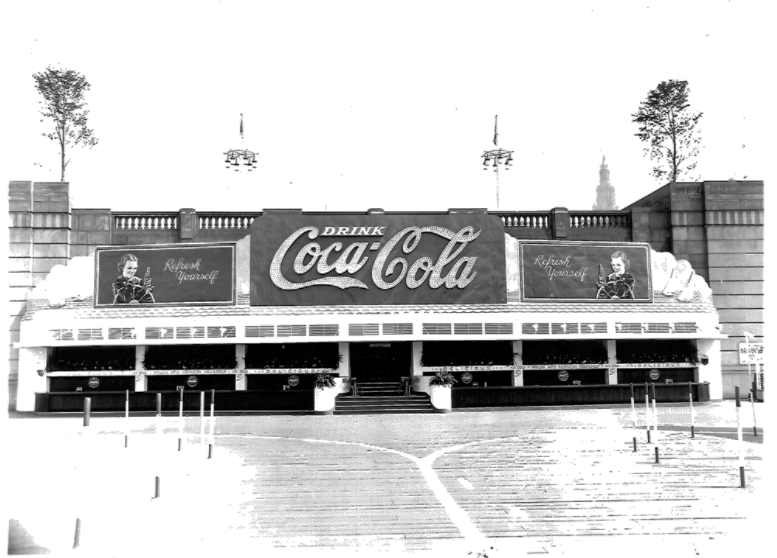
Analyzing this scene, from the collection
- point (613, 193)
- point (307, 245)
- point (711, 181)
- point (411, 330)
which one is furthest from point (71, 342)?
point (613, 193)

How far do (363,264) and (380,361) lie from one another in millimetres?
4414

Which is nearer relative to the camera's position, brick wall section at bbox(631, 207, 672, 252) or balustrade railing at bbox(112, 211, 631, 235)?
balustrade railing at bbox(112, 211, 631, 235)

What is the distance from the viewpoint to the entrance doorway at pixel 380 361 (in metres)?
32.4

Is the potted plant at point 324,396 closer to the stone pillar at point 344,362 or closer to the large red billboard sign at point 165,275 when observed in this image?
the stone pillar at point 344,362

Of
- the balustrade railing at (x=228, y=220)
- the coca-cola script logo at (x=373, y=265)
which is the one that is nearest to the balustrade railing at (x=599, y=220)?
the coca-cola script logo at (x=373, y=265)

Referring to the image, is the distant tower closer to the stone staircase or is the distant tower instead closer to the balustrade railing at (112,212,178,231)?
the stone staircase

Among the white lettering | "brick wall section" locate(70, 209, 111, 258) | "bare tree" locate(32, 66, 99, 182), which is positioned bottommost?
the white lettering

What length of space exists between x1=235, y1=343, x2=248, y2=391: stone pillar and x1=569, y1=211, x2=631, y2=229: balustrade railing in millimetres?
15303

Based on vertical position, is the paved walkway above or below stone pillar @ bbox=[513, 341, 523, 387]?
below

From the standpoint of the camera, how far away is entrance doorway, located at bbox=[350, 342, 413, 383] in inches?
1277

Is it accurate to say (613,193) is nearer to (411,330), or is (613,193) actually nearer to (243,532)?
(411,330)

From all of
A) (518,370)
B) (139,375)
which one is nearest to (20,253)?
(139,375)

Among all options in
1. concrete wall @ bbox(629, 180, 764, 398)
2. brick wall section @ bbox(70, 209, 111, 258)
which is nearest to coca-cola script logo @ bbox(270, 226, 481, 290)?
brick wall section @ bbox(70, 209, 111, 258)

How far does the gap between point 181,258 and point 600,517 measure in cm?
2413
